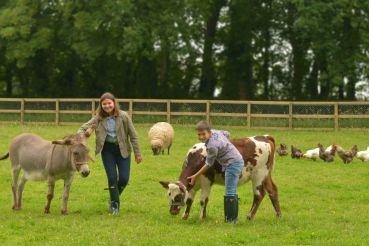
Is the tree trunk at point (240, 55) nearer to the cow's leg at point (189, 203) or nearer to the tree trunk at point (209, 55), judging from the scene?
the tree trunk at point (209, 55)

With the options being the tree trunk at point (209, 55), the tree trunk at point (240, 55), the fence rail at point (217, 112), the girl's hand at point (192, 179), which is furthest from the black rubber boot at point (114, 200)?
the tree trunk at point (209, 55)

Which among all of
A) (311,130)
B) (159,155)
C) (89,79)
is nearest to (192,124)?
(311,130)

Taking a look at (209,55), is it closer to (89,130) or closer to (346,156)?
(346,156)

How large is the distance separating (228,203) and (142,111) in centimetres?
1837

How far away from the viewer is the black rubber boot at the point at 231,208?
944 cm

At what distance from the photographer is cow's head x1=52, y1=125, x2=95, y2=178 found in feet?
32.7

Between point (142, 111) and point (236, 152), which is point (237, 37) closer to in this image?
point (142, 111)

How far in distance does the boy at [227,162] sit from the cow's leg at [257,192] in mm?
458

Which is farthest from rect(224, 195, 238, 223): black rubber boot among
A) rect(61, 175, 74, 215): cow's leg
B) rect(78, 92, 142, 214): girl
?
rect(61, 175, 74, 215): cow's leg

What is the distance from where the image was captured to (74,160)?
10078 millimetres

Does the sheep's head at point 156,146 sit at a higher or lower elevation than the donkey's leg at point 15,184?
higher

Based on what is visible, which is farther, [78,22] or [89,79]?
[89,79]

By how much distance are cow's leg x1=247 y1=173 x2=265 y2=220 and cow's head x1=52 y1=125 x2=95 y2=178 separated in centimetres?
245

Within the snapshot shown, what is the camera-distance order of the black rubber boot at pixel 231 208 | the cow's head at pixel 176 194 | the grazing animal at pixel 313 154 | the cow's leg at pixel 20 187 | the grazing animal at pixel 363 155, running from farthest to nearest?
the grazing animal at pixel 313 154 → the grazing animal at pixel 363 155 → the cow's leg at pixel 20 187 → the cow's head at pixel 176 194 → the black rubber boot at pixel 231 208
